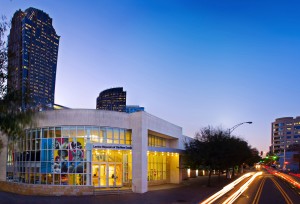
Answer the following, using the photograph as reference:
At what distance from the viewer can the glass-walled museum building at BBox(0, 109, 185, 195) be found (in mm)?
31297

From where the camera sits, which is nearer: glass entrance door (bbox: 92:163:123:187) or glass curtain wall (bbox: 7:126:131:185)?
glass curtain wall (bbox: 7:126:131:185)

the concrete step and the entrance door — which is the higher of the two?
the entrance door

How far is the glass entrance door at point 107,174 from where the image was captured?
106 feet

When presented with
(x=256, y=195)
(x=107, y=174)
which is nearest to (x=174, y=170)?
(x=107, y=174)

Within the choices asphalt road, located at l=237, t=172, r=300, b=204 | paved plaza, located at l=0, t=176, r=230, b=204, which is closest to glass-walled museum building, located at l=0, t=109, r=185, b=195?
paved plaza, located at l=0, t=176, r=230, b=204

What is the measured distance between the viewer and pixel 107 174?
33.1 m

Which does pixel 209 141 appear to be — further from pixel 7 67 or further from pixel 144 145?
pixel 7 67

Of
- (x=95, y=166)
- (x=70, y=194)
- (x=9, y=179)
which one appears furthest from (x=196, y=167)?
(x=9, y=179)

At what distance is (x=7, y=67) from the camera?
15.0 meters

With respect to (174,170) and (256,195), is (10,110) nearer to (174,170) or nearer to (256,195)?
(256,195)

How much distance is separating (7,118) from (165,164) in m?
34.3

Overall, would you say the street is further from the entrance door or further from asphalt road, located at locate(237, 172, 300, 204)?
the entrance door

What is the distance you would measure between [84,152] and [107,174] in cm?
333

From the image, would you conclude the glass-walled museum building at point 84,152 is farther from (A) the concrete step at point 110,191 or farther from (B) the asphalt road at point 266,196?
(B) the asphalt road at point 266,196
